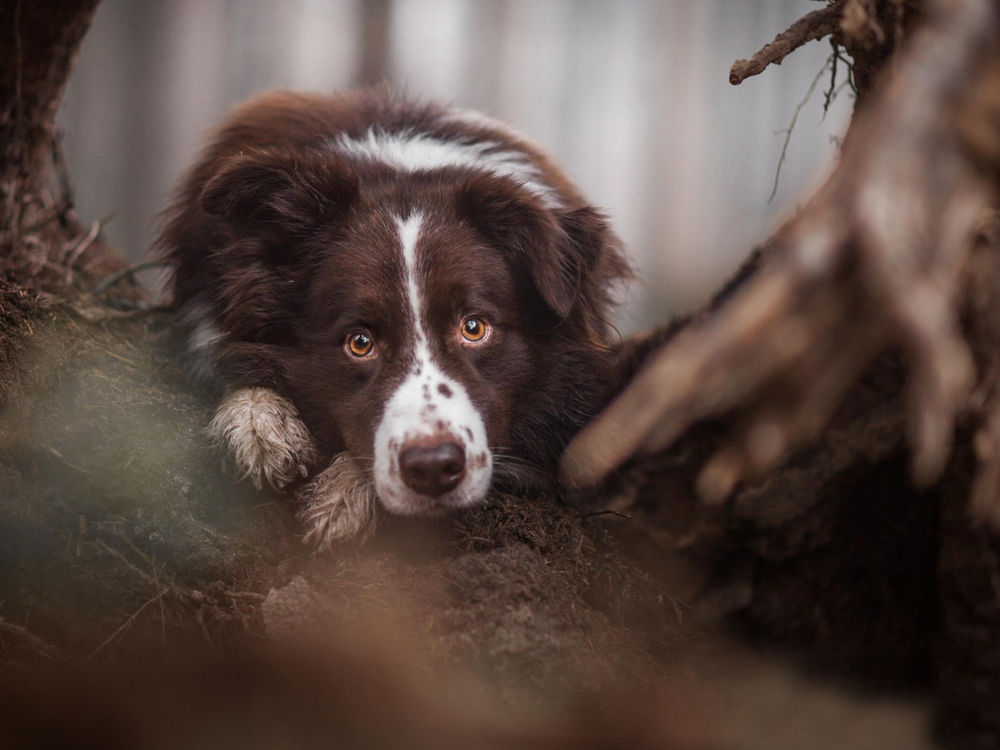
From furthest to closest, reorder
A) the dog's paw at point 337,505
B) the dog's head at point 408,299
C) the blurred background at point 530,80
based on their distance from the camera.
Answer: the blurred background at point 530,80
the dog's head at point 408,299
the dog's paw at point 337,505

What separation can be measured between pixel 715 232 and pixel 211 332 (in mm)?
6114

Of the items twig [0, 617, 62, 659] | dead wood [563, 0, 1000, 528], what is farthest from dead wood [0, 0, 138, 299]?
dead wood [563, 0, 1000, 528]

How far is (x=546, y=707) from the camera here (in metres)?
2.05

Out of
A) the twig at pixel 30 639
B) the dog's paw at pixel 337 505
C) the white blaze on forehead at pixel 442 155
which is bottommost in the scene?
the twig at pixel 30 639

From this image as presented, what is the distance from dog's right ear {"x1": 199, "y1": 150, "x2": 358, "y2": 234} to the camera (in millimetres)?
2898

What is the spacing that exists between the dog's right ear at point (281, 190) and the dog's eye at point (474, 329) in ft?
1.95

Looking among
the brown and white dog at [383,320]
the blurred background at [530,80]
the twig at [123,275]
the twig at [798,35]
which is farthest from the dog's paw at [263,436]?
the blurred background at [530,80]

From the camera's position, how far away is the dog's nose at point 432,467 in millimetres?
2486

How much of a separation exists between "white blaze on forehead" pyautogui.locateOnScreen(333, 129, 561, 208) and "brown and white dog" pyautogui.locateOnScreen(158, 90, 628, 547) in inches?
0.9

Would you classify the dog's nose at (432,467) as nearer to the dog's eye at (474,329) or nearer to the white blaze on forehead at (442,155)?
the dog's eye at (474,329)

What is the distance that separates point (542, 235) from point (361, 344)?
705 millimetres

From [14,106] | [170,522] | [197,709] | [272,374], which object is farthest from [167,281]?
[197,709]

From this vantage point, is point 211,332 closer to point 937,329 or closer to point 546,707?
point 546,707

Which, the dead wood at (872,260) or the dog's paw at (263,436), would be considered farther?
the dog's paw at (263,436)
